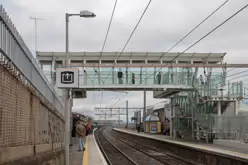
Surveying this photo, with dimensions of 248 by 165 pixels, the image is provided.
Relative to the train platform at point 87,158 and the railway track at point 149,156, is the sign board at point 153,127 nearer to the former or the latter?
the railway track at point 149,156

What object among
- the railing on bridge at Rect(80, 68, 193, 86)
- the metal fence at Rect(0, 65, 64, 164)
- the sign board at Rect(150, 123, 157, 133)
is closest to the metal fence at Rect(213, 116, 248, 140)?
the railing on bridge at Rect(80, 68, 193, 86)

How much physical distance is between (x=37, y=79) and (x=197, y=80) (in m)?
23.9

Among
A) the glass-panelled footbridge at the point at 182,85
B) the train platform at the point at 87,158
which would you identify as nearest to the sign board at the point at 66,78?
the train platform at the point at 87,158

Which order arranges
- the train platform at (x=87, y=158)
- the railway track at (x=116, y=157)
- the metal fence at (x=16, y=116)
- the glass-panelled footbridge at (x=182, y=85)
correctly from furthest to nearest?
the glass-panelled footbridge at (x=182, y=85), the railway track at (x=116, y=157), the train platform at (x=87, y=158), the metal fence at (x=16, y=116)

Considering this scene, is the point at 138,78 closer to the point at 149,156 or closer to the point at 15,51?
the point at 149,156

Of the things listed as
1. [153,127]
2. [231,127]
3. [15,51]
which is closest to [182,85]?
[231,127]

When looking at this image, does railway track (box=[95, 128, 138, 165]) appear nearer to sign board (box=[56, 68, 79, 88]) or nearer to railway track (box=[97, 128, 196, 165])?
railway track (box=[97, 128, 196, 165])

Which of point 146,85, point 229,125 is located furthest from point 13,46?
point 146,85

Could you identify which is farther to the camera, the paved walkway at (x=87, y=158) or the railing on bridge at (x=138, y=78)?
the railing on bridge at (x=138, y=78)

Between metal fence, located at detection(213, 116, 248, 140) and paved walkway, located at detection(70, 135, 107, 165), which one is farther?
metal fence, located at detection(213, 116, 248, 140)

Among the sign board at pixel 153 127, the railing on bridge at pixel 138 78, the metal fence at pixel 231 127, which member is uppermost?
the railing on bridge at pixel 138 78

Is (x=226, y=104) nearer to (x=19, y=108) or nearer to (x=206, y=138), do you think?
(x=206, y=138)

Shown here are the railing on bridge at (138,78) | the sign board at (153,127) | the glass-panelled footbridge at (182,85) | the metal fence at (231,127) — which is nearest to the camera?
the metal fence at (231,127)

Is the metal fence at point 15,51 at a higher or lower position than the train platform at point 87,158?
higher
